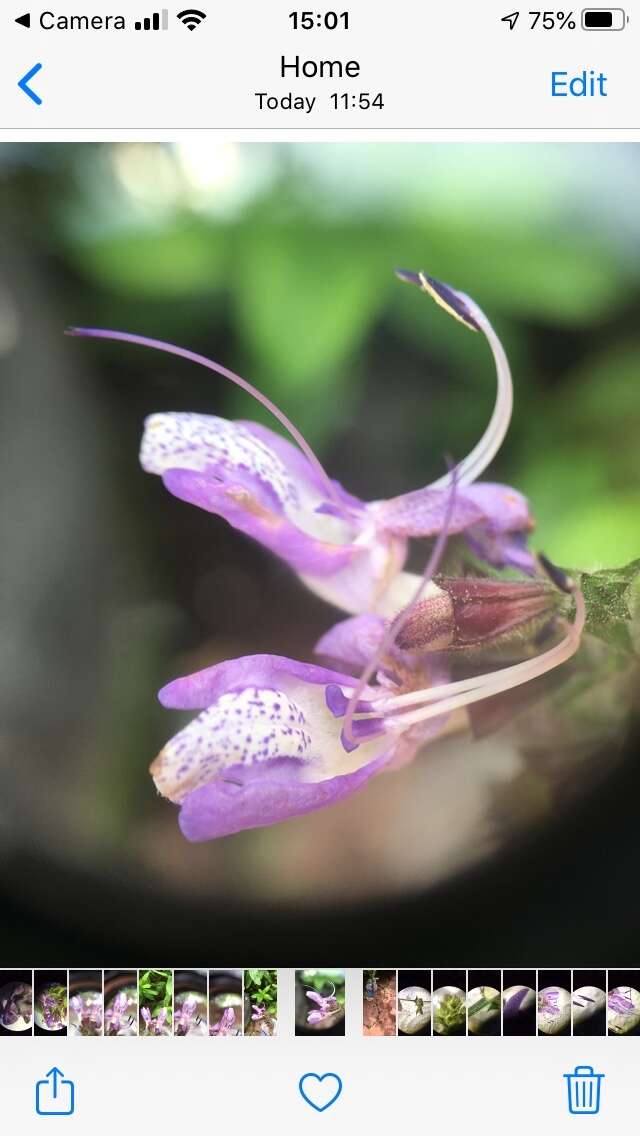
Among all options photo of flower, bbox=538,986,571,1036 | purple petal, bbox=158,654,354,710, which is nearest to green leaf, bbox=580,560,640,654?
purple petal, bbox=158,654,354,710

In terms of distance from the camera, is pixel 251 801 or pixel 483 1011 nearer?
pixel 251 801

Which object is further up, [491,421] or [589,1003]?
[491,421]

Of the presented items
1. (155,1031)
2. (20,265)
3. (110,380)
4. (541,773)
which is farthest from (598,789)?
(20,265)

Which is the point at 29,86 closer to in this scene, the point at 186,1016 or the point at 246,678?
the point at 246,678
